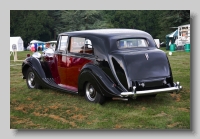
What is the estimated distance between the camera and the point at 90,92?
8.49 metres

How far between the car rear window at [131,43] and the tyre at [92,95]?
0.89 meters

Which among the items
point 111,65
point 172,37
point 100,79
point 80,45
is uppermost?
point 172,37

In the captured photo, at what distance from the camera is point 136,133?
746 centimetres

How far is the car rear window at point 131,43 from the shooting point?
8305 mm

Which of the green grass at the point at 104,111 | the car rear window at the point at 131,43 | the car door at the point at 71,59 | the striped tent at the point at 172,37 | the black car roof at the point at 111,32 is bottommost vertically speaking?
the green grass at the point at 104,111

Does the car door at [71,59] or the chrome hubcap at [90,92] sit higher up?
the car door at [71,59]

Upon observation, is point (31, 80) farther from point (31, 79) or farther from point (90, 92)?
point (90, 92)

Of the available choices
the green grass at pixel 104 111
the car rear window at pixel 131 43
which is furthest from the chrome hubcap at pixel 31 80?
the car rear window at pixel 131 43

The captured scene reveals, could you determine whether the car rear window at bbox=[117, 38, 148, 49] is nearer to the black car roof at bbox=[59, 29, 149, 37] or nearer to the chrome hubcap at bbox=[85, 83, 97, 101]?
the black car roof at bbox=[59, 29, 149, 37]

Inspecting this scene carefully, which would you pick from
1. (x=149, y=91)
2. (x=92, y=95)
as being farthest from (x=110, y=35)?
(x=149, y=91)

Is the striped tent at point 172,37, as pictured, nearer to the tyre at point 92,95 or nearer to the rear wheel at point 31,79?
the tyre at point 92,95

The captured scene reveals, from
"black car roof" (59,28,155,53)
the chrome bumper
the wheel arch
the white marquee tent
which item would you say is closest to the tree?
the white marquee tent

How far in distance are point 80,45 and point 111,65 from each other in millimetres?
1048

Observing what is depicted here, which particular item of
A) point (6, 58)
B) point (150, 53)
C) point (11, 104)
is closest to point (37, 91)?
point (11, 104)
